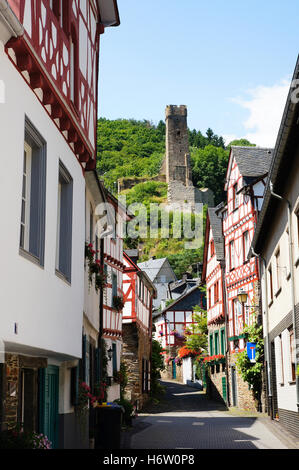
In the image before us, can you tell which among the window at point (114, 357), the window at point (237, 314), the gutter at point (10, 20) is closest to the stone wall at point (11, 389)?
the gutter at point (10, 20)

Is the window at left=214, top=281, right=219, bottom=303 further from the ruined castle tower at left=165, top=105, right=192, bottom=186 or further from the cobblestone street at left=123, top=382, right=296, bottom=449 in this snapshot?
the ruined castle tower at left=165, top=105, right=192, bottom=186

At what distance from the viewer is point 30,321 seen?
24.4 feet

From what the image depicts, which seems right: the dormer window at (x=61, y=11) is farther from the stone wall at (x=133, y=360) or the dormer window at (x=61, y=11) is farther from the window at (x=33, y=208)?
the stone wall at (x=133, y=360)

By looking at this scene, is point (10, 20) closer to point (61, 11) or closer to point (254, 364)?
point (61, 11)

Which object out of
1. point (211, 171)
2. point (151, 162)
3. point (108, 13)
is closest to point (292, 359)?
point (108, 13)

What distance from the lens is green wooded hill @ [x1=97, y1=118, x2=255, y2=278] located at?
289 ft

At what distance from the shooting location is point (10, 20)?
635cm

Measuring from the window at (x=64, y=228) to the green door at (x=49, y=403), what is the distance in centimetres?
149

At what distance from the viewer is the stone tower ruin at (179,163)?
93.6 meters

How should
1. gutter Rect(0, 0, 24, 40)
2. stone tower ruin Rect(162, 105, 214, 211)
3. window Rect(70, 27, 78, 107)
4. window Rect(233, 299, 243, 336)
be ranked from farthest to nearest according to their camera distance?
stone tower ruin Rect(162, 105, 214, 211)
window Rect(233, 299, 243, 336)
window Rect(70, 27, 78, 107)
gutter Rect(0, 0, 24, 40)

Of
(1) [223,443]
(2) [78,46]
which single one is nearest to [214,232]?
(1) [223,443]

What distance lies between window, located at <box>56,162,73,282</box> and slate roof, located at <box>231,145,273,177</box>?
17703 mm

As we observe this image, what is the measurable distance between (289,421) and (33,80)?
11.4 m

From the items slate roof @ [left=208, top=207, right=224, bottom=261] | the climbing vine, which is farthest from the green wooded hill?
the climbing vine
